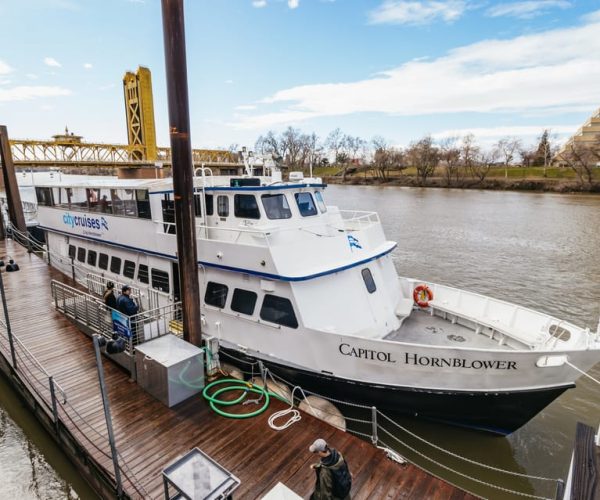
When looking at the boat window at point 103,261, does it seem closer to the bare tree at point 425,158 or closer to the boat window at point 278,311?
the boat window at point 278,311

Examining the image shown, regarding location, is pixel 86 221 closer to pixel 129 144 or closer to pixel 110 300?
pixel 110 300

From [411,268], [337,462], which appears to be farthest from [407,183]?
[337,462]

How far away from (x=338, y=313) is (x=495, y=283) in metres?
14.9

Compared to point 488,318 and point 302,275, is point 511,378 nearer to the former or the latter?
point 488,318

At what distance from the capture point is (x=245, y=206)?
9.12 meters

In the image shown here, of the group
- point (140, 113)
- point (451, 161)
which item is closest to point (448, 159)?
point (451, 161)

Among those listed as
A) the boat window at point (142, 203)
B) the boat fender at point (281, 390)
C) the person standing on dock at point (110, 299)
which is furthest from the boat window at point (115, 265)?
the boat fender at point (281, 390)

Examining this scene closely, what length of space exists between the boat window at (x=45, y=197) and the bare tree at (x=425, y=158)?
6918 cm

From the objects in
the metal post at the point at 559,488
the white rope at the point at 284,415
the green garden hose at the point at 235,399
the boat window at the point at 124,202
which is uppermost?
the boat window at the point at 124,202

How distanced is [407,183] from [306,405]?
75500 millimetres

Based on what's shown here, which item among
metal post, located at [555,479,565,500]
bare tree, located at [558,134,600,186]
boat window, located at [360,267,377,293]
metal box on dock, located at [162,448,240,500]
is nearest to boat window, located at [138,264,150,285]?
boat window, located at [360,267,377,293]

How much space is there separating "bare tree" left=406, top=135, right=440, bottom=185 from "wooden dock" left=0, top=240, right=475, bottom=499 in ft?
244

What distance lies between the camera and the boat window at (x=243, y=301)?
27.6 ft

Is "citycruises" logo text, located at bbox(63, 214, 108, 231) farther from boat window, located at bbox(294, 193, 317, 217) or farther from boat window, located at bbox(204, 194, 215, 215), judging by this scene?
boat window, located at bbox(294, 193, 317, 217)
